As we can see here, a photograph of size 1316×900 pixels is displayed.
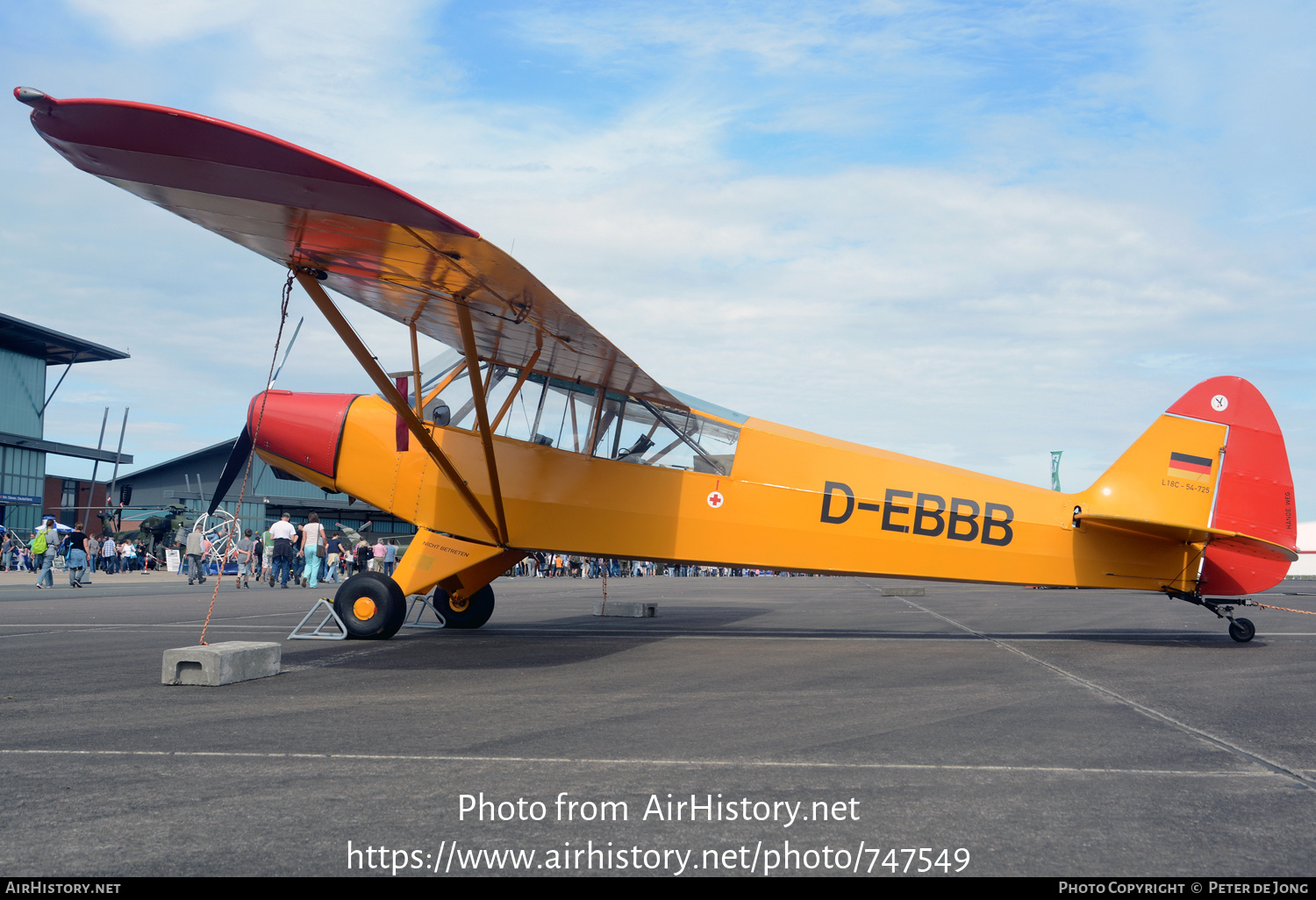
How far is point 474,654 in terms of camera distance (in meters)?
8.70

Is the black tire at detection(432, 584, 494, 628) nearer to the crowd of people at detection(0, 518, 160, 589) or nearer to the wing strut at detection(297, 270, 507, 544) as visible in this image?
the wing strut at detection(297, 270, 507, 544)

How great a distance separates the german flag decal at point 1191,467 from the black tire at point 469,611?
832 centimetres

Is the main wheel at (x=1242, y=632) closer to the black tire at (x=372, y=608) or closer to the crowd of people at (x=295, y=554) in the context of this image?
the black tire at (x=372, y=608)

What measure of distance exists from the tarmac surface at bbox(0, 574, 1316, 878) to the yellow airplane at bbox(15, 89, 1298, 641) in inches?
41.8

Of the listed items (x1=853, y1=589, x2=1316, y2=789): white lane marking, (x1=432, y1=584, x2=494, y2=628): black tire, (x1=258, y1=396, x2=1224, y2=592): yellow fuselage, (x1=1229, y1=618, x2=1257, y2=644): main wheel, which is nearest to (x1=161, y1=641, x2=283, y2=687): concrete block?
(x1=258, y1=396, x2=1224, y2=592): yellow fuselage

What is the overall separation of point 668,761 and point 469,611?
294 inches

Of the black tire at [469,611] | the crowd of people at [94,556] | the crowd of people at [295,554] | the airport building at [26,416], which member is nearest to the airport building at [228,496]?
the airport building at [26,416]

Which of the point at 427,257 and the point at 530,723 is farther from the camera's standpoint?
the point at 427,257

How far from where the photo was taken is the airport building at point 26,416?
46.2m

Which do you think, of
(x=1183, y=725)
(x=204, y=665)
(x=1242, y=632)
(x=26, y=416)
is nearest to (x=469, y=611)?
(x=204, y=665)
